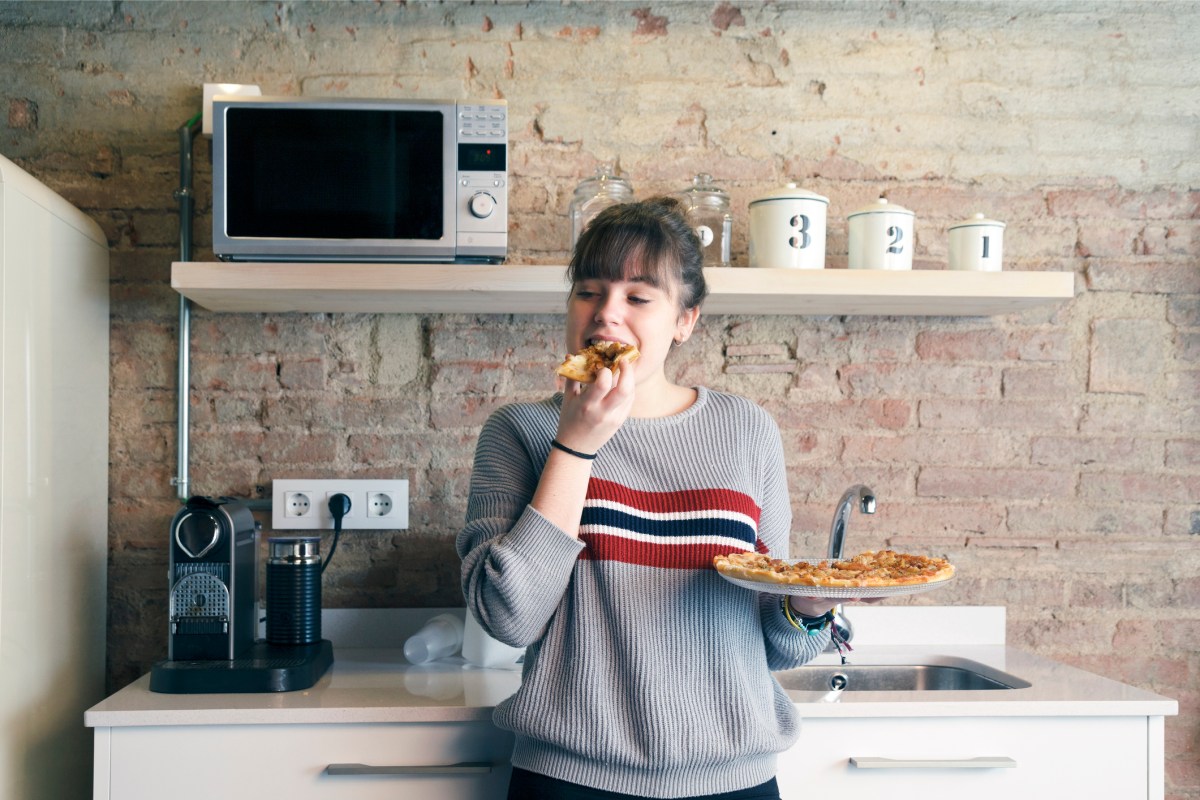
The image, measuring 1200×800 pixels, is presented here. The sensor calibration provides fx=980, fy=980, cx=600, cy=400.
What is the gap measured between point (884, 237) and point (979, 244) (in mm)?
192

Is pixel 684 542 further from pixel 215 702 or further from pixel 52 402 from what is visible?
pixel 52 402

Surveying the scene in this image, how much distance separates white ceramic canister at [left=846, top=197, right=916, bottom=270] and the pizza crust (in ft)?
2.45

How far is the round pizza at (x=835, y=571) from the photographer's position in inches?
46.8

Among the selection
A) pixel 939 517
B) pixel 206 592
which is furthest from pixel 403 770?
pixel 939 517

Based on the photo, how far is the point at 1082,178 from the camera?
2064mm

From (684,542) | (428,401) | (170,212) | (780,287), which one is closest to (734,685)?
(684,542)

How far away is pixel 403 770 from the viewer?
1.45 meters

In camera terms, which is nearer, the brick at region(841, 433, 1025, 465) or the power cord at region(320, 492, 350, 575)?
the power cord at region(320, 492, 350, 575)


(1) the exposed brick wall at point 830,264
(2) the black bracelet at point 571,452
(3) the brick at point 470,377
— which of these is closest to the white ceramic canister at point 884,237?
(1) the exposed brick wall at point 830,264

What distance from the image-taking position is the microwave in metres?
1.69

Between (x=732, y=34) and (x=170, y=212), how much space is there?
121 centimetres

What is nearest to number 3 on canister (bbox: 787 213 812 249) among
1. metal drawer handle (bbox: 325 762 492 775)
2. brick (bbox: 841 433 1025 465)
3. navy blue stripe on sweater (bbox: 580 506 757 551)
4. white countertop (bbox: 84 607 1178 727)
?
brick (bbox: 841 433 1025 465)

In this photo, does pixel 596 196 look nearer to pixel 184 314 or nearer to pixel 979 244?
pixel 979 244

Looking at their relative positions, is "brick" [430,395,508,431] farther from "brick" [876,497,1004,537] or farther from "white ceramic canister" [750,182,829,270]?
"brick" [876,497,1004,537]
